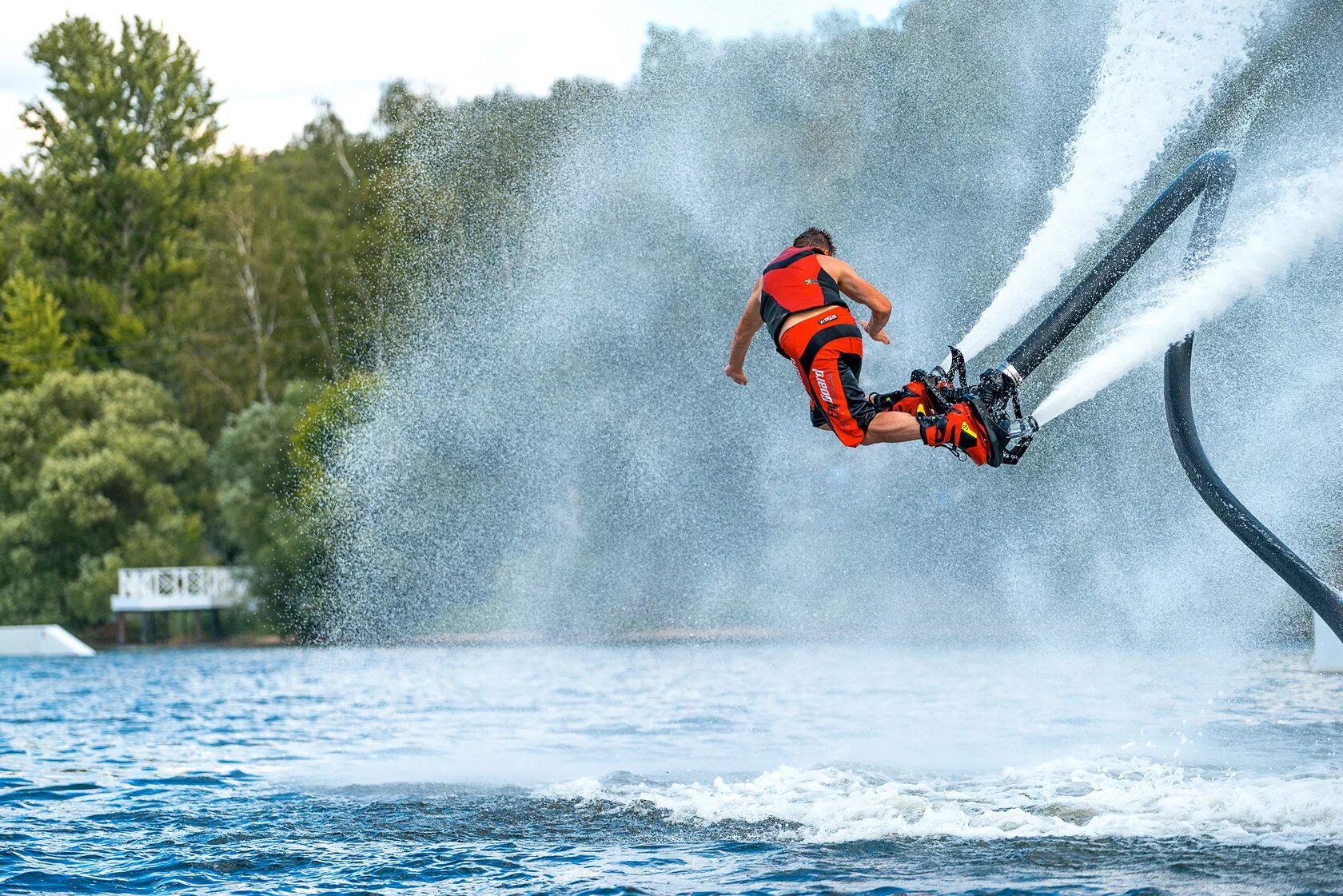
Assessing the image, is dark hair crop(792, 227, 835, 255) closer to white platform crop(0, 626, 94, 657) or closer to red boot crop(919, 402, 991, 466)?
red boot crop(919, 402, 991, 466)

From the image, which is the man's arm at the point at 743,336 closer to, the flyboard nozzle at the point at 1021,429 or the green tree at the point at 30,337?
the flyboard nozzle at the point at 1021,429

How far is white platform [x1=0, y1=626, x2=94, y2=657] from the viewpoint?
124 ft

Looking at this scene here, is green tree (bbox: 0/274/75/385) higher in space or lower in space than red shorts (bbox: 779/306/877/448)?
higher

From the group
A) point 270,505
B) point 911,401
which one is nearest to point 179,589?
point 270,505

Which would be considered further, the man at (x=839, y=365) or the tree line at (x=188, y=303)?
the tree line at (x=188, y=303)

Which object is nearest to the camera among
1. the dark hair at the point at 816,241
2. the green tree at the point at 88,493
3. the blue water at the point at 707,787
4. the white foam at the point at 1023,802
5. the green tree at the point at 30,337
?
the blue water at the point at 707,787

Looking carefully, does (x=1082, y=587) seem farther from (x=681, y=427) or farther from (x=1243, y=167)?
(x=1243, y=167)

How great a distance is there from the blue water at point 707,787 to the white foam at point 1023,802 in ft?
0.12

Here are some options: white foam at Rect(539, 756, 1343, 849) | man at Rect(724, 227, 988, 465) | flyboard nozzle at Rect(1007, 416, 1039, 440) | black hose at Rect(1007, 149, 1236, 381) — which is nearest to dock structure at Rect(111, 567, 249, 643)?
white foam at Rect(539, 756, 1343, 849)

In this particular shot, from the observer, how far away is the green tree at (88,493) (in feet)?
149

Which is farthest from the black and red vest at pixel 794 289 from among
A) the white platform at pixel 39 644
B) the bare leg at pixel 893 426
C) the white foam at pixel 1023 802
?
the white platform at pixel 39 644

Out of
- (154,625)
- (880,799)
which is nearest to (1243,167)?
(880,799)

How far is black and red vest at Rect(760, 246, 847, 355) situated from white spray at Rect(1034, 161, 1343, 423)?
1.84m

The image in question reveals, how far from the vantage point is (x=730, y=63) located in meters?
29.2
